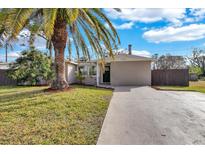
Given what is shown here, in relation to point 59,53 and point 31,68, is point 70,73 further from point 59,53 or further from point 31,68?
point 59,53

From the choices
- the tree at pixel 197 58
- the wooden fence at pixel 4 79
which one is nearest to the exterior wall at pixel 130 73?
the wooden fence at pixel 4 79

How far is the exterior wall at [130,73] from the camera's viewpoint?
75.0 feet

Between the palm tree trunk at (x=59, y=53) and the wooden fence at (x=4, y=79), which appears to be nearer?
the palm tree trunk at (x=59, y=53)

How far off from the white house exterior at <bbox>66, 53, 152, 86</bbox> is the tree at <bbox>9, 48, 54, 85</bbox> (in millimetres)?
2631

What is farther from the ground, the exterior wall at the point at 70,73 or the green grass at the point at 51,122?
the exterior wall at the point at 70,73

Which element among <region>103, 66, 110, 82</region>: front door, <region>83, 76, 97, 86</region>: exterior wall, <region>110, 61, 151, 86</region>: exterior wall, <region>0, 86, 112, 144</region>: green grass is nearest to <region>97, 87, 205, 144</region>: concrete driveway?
<region>0, 86, 112, 144</region>: green grass

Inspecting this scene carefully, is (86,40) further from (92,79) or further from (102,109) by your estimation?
(92,79)

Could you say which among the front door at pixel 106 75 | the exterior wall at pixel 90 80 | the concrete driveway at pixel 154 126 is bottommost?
the concrete driveway at pixel 154 126

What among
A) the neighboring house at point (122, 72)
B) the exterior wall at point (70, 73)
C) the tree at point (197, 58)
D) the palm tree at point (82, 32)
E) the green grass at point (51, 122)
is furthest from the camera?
the tree at point (197, 58)

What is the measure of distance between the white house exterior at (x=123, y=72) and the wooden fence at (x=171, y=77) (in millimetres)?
1857

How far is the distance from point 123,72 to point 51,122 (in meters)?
16.9

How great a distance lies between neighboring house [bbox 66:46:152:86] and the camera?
2269cm

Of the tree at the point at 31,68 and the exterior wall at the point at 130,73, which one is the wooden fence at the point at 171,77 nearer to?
the exterior wall at the point at 130,73
